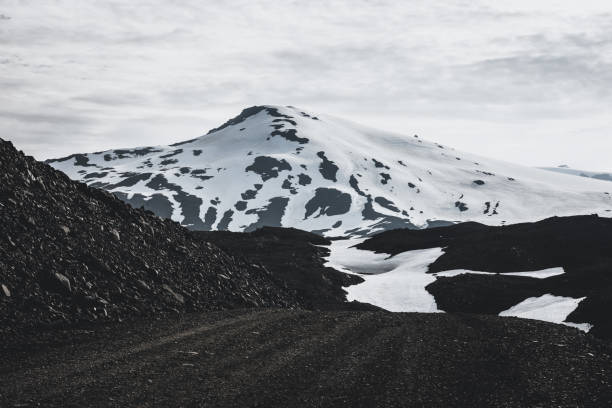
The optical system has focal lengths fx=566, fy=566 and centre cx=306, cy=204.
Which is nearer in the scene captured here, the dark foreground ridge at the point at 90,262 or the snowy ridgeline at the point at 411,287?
the dark foreground ridge at the point at 90,262

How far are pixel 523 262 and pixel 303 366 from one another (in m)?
68.3

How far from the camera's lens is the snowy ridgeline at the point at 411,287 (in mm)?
41853

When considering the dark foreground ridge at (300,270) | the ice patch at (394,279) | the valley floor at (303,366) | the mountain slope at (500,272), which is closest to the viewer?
the valley floor at (303,366)

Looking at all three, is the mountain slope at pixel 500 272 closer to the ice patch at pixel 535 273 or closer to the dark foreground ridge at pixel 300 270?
the ice patch at pixel 535 273

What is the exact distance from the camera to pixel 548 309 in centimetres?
4188

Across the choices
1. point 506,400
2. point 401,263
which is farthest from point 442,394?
point 401,263

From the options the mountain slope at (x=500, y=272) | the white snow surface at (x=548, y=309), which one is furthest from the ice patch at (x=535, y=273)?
the white snow surface at (x=548, y=309)

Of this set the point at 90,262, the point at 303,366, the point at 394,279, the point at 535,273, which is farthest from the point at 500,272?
the point at 303,366

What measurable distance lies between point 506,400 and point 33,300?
549 inches

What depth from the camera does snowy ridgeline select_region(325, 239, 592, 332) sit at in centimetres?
4185

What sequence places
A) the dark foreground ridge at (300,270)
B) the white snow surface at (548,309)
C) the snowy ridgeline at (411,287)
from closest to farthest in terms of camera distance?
the white snow surface at (548,309) → the snowy ridgeline at (411,287) → the dark foreground ridge at (300,270)

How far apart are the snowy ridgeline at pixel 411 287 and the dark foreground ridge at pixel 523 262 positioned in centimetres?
123

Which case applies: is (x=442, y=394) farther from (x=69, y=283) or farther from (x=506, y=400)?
(x=69, y=283)

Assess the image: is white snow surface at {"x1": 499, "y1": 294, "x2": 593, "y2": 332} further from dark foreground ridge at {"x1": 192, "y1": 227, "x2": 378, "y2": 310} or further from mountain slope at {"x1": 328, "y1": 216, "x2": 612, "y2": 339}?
dark foreground ridge at {"x1": 192, "y1": 227, "x2": 378, "y2": 310}
